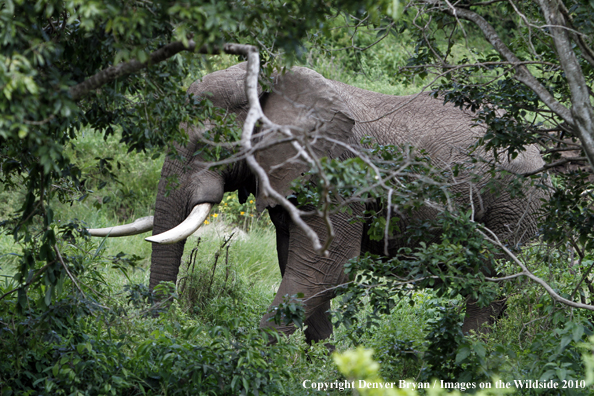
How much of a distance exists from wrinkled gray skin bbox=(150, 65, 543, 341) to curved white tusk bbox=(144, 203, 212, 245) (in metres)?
0.07

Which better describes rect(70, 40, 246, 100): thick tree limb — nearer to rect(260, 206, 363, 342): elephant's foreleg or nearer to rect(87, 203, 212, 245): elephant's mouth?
rect(87, 203, 212, 245): elephant's mouth

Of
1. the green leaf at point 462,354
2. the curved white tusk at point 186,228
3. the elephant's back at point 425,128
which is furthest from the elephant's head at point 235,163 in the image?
the green leaf at point 462,354

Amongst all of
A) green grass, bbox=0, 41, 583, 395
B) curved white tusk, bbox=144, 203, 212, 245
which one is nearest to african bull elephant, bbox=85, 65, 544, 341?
curved white tusk, bbox=144, 203, 212, 245

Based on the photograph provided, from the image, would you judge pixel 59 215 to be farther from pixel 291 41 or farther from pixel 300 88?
pixel 291 41

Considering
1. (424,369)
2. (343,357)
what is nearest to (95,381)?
(424,369)

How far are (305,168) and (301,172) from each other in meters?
0.05

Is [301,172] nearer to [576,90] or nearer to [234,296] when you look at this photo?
[576,90]

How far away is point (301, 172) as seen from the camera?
16.5 ft

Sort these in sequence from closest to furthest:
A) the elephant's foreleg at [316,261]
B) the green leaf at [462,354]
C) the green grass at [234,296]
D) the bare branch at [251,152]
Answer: the bare branch at [251,152]
the green leaf at [462,354]
the green grass at [234,296]
the elephant's foreleg at [316,261]

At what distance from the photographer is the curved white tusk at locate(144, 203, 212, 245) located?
4746 millimetres

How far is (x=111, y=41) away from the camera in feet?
9.42

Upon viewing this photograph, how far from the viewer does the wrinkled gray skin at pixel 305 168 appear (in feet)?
16.4

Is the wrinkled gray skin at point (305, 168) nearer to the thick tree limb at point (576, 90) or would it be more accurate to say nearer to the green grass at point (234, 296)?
the green grass at point (234, 296)

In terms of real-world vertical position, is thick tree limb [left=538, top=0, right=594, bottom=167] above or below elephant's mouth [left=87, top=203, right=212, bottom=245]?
above
